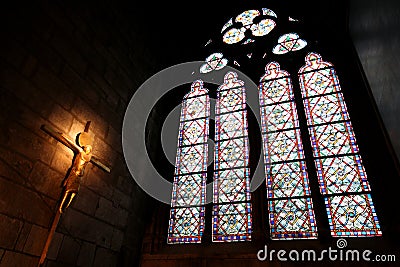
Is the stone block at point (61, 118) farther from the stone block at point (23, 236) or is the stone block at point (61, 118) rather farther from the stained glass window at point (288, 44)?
the stained glass window at point (288, 44)

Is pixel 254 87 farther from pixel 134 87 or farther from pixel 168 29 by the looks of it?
pixel 168 29

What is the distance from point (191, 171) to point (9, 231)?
8.65 ft

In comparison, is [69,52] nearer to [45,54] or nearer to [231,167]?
[45,54]

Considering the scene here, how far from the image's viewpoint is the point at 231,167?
4.44 metres

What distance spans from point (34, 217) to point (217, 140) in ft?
9.31

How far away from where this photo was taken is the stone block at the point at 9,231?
2586mm

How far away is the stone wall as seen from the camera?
281 cm

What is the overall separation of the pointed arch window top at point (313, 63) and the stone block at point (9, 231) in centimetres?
462

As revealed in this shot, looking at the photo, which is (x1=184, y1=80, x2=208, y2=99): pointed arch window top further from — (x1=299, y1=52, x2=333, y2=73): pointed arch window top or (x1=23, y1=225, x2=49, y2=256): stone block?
(x1=23, y1=225, x2=49, y2=256): stone block

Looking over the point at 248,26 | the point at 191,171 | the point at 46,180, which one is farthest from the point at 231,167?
the point at 248,26

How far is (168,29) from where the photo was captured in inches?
266

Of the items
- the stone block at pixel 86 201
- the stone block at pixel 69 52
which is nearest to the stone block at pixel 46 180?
the stone block at pixel 86 201

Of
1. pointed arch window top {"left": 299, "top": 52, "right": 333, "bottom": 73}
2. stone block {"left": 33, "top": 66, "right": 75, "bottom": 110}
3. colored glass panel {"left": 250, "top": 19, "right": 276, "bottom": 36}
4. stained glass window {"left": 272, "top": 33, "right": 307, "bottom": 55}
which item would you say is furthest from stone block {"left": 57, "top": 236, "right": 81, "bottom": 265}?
colored glass panel {"left": 250, "top": 19, "right": 276, "bottom": 36}

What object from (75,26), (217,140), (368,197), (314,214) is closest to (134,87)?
(75,26)
